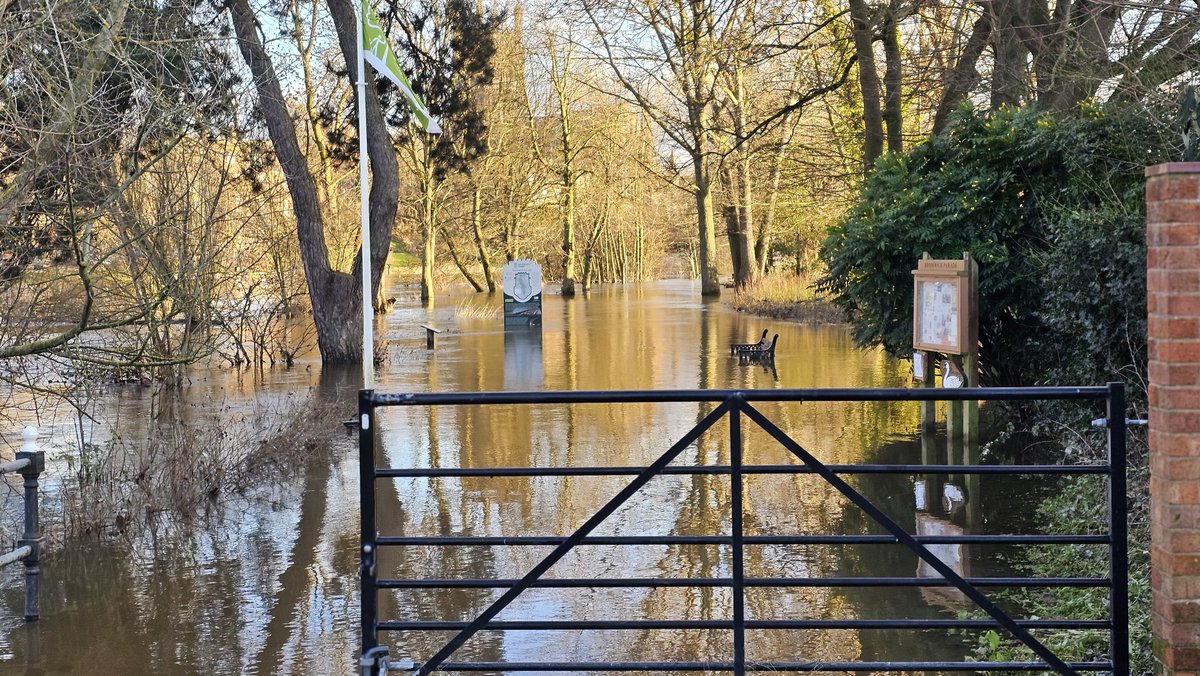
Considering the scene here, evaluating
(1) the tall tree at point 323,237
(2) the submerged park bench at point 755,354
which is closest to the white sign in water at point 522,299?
(1) the tall tree at point 323,237

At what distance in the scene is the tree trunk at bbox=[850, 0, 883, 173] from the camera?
64.5 ft

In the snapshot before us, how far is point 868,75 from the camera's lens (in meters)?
20.5

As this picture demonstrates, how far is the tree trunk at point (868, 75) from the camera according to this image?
64.5ft

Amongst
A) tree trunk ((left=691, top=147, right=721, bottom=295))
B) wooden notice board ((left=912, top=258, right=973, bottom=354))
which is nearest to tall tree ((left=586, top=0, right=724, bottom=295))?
tree trunk ((left=691, top=147, right=721, bottom=295))

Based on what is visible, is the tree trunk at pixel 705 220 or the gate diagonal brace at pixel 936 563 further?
the tree trunk at pixel 705 220

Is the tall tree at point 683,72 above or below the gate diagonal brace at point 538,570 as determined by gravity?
above

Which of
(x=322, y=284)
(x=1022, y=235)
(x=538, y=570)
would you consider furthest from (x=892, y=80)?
(x=538, y=570)

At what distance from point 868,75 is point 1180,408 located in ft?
55.7

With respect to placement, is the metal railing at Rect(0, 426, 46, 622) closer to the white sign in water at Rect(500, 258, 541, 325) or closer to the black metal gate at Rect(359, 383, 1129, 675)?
the black metal gate at Rect(359, 383, 1129, 675)

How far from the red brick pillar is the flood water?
1.80 metres

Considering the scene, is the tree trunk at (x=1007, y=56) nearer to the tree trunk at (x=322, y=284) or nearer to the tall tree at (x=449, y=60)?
the tree trunk at (x=322, y=284)

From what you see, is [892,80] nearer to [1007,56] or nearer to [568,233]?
[1007,56]

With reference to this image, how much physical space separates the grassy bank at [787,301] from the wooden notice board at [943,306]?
788 inches

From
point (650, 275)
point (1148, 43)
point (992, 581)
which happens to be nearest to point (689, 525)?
point (992, 581)
